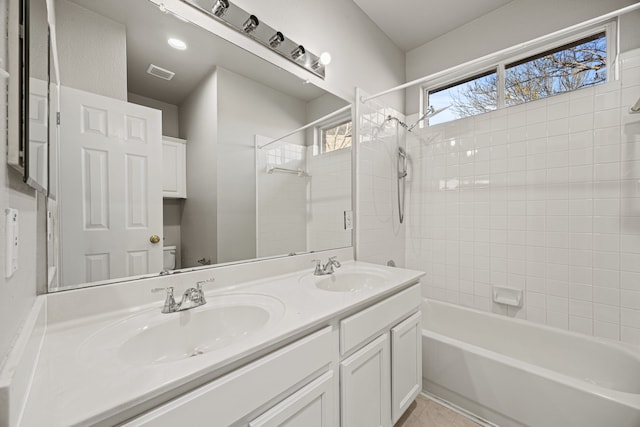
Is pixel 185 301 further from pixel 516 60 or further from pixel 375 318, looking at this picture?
pixel 516 60

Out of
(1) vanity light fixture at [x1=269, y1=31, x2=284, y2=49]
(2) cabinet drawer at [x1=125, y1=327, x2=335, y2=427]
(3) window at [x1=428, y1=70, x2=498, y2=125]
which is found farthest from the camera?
(3) window at [x1=428, y1=70, x2=498, y2=125]

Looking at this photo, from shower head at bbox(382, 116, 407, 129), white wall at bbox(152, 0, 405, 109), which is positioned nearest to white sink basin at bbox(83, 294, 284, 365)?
white wall at bbox(152, 0, 405, 109)

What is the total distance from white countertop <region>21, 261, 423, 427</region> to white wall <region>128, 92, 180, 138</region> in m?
0.67

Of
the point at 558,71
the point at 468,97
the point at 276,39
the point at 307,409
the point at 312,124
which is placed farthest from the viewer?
the point at 468,97

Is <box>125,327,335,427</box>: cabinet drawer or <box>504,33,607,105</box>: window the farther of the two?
<box>504,33,607,105</box>: window

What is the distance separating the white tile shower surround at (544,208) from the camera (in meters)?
1.60

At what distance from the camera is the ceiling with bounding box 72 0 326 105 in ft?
3.19

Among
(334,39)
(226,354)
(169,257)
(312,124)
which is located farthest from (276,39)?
(226,354)

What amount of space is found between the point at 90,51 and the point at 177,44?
32cm

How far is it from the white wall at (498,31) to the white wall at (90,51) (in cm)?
235

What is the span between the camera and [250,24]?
1303mm

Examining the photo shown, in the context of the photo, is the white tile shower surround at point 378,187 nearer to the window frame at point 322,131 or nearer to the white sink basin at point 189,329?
the window frame at point 322,131

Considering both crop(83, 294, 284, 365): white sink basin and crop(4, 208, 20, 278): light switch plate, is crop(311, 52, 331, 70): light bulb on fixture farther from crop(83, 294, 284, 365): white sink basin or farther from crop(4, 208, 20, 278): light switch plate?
crop(4, 208, 20, 278): light switch plate

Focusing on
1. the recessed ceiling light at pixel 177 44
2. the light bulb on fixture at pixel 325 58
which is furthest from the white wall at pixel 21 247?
the light bulb on fixture at pixel 325 58
